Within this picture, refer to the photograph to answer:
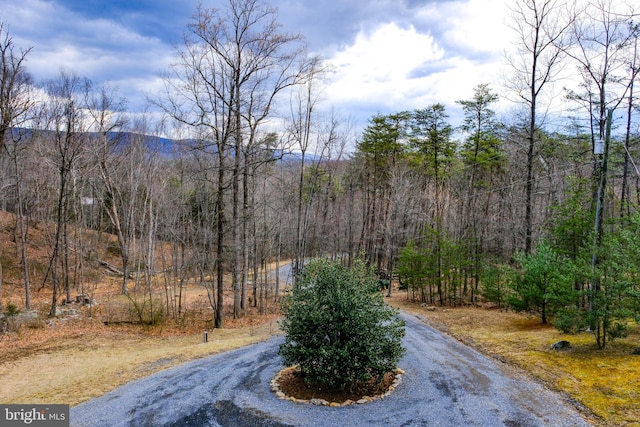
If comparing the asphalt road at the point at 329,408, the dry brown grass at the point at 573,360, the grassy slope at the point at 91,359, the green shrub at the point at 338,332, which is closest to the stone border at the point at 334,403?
the asphalt road at the point at 329,408

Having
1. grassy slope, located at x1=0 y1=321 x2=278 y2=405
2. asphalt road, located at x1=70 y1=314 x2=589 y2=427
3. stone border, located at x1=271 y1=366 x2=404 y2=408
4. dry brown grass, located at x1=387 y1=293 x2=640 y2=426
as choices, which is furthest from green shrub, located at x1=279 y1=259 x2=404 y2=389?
grassy slope, located at x1=0 y1=321 x2=278 y2=405

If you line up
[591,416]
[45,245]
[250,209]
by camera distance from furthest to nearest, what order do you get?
[45,245]
[250,209]
[591,416]

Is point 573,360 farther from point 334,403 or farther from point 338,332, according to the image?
point 334,403

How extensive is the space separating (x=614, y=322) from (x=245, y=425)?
9.49 metres

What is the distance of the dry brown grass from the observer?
21.9 feet

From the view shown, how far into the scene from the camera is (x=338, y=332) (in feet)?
25.2

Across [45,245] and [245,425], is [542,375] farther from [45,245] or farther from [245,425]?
[45,245]

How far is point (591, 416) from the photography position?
20.8 ft

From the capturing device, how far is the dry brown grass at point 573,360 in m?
6.66

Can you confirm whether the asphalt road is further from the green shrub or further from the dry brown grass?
the green shrub

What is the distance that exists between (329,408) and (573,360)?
5902 millimetres

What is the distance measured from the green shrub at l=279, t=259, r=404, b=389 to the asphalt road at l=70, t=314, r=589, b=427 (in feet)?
2.14

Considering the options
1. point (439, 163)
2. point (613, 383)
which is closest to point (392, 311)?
point (613, 383)

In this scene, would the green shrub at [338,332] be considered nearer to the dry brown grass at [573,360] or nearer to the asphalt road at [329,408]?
the asphalt road at [329,408]
